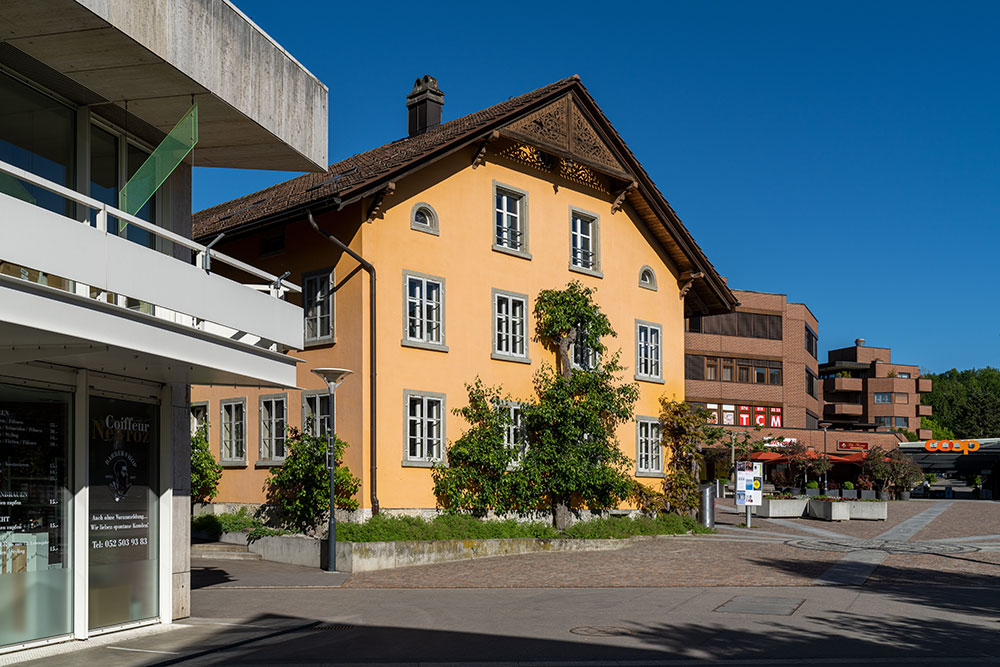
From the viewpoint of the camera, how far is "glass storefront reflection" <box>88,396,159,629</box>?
11.9m

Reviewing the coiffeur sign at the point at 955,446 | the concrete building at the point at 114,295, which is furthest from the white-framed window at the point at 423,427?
the coiffeur sign at the point at 955,446

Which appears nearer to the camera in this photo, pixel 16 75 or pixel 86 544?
pixel 16 75

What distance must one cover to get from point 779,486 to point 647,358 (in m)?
36.2

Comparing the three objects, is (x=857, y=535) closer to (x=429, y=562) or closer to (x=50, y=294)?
(x=429, y=562)

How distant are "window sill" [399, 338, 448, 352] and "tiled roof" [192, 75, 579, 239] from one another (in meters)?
3.50

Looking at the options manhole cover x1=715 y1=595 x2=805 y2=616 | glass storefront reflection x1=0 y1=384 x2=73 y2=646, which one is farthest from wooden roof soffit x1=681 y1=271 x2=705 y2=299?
glass storefront reflection x1=0 y1=384 x2=73 y2=646

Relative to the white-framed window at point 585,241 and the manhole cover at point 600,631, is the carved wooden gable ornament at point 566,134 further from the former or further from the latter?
the manhole cover at point 600,631

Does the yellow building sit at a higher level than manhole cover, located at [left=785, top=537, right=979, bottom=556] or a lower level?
higher

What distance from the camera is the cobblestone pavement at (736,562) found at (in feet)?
60.6

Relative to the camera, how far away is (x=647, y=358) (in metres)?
29.9

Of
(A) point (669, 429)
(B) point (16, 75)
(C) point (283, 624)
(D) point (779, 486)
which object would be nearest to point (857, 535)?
(A) point (669, 429)

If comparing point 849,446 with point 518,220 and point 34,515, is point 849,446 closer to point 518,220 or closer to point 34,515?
→ point 518,220

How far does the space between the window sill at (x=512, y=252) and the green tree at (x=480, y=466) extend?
3.31 m

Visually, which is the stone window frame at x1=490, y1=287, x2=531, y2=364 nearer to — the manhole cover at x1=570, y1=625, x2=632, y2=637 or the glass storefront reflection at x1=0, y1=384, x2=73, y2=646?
the manhole cover at x1=570, y1=625, x2=632, y2=637
